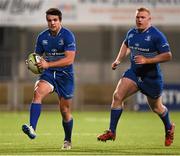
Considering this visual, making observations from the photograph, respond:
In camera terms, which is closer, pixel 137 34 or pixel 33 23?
pixel 137 34

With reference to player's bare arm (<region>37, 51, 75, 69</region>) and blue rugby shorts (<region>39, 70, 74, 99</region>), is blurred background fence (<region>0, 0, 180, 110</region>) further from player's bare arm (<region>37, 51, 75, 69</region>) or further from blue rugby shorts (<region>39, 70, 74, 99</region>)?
player's bare arm (<region>37, 51, 75, 69</region>)

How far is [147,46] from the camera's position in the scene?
12.5 m

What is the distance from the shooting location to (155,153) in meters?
11.6

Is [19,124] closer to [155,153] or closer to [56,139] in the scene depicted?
[56,139]

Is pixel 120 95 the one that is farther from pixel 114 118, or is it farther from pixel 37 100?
pixel 37 100

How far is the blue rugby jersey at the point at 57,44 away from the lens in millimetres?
12117

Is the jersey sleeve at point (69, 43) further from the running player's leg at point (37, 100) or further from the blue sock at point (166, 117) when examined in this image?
the blue sock at point (166, 117)

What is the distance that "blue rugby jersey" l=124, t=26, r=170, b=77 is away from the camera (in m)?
12.4

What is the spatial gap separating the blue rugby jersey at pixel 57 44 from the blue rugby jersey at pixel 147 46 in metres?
1.00

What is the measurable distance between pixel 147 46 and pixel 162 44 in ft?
0.84

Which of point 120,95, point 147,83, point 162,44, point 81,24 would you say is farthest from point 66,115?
point 81,24

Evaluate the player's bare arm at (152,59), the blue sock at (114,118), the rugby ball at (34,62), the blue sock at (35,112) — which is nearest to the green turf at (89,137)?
the blue sock at (114,118)

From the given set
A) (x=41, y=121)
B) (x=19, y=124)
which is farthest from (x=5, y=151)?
(x=41, y=121)

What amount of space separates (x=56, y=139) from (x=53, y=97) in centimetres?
1145
